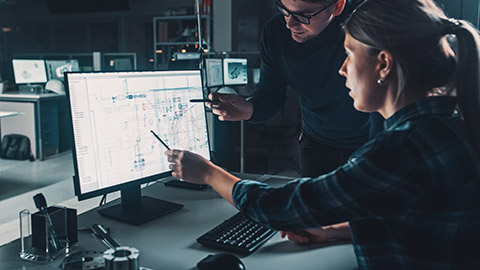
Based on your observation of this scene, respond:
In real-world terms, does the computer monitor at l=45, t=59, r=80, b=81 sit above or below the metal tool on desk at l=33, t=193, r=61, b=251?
above

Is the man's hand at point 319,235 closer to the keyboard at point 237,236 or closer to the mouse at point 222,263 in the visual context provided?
the keyboard at point 237,236

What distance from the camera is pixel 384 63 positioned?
0.73 meters

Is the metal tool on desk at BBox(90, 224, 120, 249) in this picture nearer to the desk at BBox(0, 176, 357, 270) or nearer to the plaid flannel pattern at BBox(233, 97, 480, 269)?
the desk at BBox(0, 176, 357, 270)

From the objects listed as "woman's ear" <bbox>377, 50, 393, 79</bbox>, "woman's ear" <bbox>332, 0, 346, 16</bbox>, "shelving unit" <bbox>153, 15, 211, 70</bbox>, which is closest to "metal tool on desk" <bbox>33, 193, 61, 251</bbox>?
"woman's ear" <bbox>377, 50, 393, 79</bbox>

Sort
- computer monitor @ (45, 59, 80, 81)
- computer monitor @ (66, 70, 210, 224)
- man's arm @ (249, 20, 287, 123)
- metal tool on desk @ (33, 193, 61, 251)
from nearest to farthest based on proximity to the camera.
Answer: metal tool on desk @ (33, 193, 61, 251) → computer monitor @ (66, 70, 210, 224) → man's arm @ (249, 20, 287, 123) → computer monitor @ (45, 59, 80, 81)

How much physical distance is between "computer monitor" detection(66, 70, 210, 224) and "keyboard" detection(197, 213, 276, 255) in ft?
0.71

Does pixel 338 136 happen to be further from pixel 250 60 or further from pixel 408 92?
pixel 250 60

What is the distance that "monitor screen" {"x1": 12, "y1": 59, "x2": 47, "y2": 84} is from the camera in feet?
18.1

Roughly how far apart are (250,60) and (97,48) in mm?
5883

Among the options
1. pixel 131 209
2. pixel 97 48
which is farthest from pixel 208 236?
pixel 97 48

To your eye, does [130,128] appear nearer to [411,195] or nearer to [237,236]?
[237,236]

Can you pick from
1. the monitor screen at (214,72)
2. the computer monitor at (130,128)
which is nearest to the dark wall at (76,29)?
the monitor screen at (214,72)

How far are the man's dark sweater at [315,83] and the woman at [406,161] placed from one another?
0.73 metres

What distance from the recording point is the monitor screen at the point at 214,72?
4.79 metres
